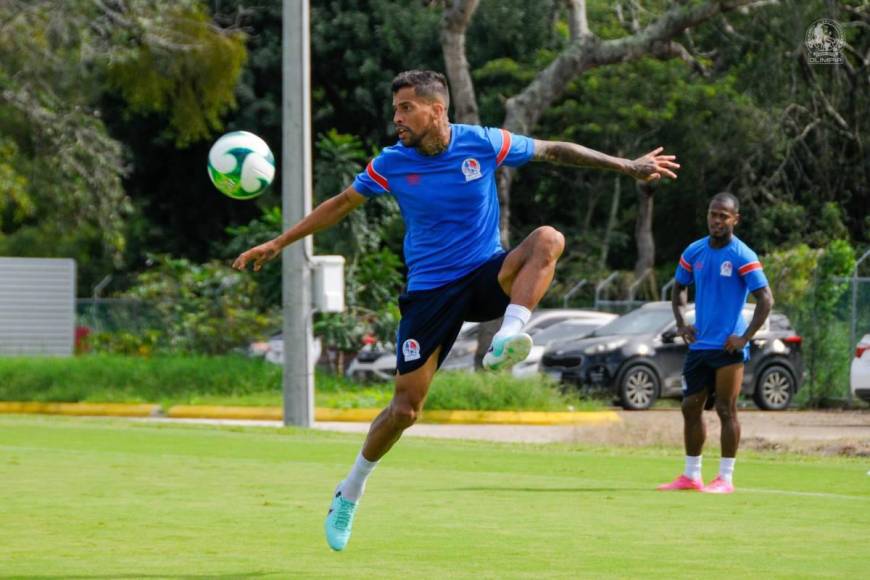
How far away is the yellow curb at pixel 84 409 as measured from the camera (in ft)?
87.4

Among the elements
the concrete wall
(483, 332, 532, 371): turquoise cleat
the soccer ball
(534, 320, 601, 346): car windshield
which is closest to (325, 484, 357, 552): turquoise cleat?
(483, 332, 532, 371): turquoise cleat

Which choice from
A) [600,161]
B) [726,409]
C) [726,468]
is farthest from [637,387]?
[600,161]

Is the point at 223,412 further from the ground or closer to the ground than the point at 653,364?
closer to the ground

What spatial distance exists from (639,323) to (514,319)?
797 inches

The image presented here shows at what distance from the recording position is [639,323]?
2850 cm

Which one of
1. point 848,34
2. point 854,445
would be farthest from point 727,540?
point 848,34

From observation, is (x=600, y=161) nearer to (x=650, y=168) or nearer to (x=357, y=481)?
(x=650, y=168)

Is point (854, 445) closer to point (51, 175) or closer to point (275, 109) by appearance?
point (51, 175)

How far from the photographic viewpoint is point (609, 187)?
48156 millimetres

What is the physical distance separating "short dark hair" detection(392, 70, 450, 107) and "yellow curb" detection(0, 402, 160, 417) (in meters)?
18.5

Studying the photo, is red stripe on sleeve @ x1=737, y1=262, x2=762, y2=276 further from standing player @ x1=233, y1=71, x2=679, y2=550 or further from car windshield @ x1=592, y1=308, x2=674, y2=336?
car windshield @ x1=592, y1=308, x2=674, y2=336

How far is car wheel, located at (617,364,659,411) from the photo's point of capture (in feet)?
90.6

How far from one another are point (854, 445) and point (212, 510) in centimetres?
971

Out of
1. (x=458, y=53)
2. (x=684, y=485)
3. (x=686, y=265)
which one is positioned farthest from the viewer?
(x=458, y=53)
